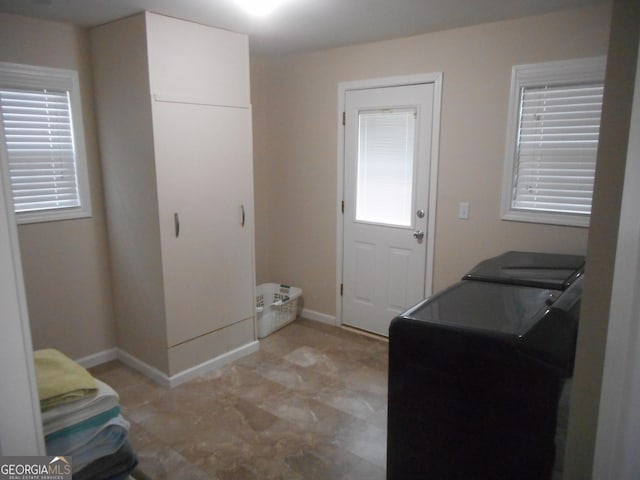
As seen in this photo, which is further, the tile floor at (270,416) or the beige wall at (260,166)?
the beige wall at (260,166)

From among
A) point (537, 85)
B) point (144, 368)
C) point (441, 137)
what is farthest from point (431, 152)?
point (144, 368)

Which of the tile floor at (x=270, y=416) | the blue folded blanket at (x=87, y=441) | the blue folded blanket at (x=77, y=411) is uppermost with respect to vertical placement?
the blue folded blanket at (x=77, y=411)

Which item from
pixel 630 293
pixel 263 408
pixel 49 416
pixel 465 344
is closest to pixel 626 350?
pixel 630 293

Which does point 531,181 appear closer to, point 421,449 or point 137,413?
point 421,449

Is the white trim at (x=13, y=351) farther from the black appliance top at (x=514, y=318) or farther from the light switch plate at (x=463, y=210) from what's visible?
the light switch plate at (x=463, y=210)

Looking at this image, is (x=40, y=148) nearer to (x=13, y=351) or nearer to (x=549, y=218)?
(x=13, y=351)

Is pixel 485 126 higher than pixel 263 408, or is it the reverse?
pixel 485 126

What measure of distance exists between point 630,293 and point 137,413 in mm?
2781

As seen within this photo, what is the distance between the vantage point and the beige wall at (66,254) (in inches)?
110

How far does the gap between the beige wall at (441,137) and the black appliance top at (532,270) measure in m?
0.42

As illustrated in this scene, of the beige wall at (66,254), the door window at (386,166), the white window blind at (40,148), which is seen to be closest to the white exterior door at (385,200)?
the door window at (386,166)

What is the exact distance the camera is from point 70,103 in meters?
2.99

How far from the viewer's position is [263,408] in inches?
109

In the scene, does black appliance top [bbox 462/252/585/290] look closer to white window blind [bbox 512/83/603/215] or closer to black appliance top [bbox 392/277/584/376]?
black appliance top [bbox 392/277/584/376]
